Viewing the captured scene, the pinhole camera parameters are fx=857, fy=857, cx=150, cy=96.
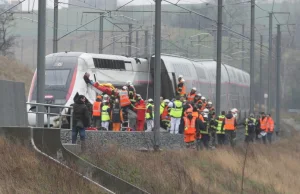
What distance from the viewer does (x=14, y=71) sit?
233 ft

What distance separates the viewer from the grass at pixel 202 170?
67.9ft

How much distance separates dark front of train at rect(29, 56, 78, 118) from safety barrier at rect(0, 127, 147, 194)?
14881 millimetres

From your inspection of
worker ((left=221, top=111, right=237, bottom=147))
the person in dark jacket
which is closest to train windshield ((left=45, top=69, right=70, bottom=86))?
worker ((left=221, top=111, right=237, bottom=147))

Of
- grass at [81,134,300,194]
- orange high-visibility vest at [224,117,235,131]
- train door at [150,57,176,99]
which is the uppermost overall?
train door at [150,57,176,99]

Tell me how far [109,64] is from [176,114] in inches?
205

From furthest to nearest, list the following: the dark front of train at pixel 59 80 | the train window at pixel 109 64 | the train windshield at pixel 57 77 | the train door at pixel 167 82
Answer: the train door at pixel 167 82 < the train window at pixel 109 64 < the train windshield at pixel 57 77 < the dark front of train at pixel 59 80

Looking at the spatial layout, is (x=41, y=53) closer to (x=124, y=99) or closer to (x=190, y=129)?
(x=190, y=129)

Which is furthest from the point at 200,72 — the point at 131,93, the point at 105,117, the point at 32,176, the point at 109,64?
the point at 32,176

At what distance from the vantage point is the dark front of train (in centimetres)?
3366

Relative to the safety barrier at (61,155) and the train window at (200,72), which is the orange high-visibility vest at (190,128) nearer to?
the safety barrier at (61,155)

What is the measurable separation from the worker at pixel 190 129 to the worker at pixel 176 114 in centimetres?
157

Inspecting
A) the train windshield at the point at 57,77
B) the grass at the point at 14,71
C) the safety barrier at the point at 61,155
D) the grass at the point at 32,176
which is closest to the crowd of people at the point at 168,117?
the train windshield at the point at 57,77

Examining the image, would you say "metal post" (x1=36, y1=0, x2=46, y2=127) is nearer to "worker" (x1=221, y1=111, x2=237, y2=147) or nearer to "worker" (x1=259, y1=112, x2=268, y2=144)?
"worker" (x1=221, y1=111, x2=237, y2=147)

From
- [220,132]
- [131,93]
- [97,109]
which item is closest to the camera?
[97,109]
